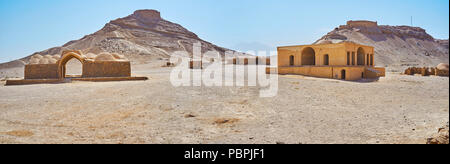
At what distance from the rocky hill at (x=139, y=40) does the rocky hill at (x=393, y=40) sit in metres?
33.6

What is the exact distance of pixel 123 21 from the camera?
7806cm

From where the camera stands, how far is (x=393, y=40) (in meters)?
72.7

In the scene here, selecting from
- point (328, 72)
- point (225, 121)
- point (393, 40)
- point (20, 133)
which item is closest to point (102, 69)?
point (20, 133)

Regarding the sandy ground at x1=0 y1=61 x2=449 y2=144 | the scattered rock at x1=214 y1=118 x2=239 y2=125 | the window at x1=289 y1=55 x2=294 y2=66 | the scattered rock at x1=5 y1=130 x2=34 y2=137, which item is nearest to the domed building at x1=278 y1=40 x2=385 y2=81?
the window at x1=289 y1=55 x2=294 y2=66

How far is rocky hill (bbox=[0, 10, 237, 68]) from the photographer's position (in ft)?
176

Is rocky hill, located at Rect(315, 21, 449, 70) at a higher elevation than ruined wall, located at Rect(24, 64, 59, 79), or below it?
higher

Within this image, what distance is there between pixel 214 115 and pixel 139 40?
61.2 m

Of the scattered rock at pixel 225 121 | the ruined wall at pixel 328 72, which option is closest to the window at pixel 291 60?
the ruined wall at pixel 328 72

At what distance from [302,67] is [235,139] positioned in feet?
56.5

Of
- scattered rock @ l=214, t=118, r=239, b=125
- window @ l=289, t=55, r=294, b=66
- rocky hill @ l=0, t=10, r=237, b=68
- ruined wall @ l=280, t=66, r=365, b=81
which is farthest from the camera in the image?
rocky hill @ l=0, t=10, r=237, b=68

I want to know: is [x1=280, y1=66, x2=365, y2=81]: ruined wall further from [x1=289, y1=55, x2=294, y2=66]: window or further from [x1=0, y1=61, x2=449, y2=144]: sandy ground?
[x1=0, y1=61, x2=449, y2=144]: sandy ground

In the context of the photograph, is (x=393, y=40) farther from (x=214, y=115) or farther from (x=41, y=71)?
(x=214, y=115)

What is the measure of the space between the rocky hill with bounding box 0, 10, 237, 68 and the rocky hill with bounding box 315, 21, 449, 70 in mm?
33574

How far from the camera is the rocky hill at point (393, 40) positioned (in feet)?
215
